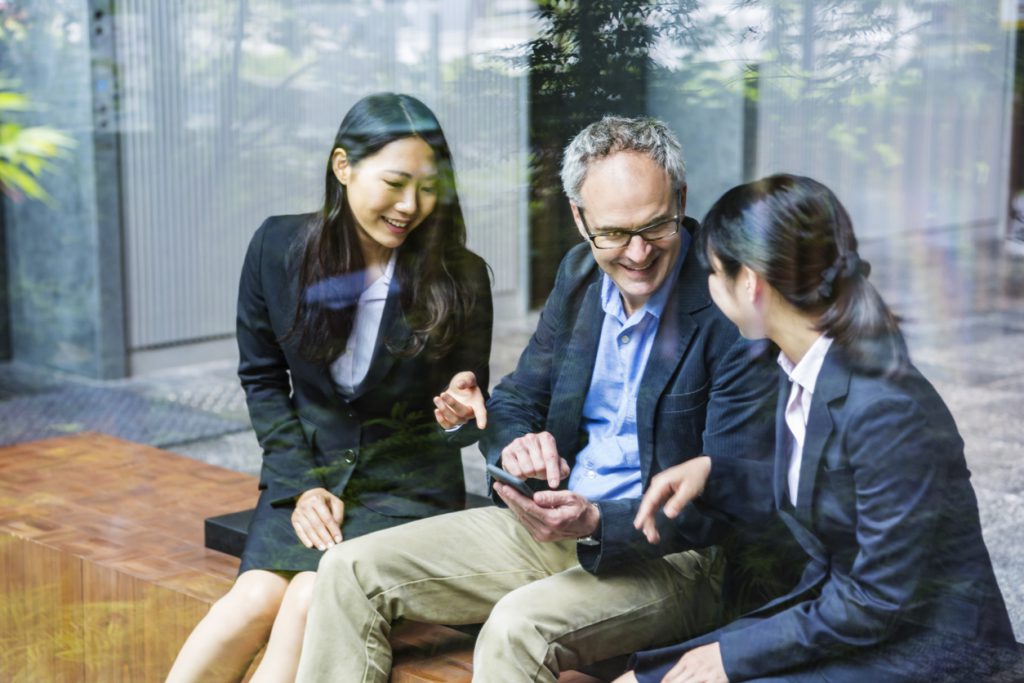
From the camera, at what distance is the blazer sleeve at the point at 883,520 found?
2031mm

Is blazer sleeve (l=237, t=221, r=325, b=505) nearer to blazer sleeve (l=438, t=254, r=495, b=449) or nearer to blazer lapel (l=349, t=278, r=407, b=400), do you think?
blazer lapel (l=349, t=278, r=407, b=400)

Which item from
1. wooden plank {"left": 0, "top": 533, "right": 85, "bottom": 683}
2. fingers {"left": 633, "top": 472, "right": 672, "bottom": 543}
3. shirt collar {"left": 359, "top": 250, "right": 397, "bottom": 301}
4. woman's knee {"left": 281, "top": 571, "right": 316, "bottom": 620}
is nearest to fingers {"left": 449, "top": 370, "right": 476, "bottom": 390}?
shirt collar {"left": 359, "top": 250, "right": 397, "bottom": 301}

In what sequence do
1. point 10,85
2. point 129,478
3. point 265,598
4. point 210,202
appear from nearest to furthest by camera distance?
point 265,598 → point 129,478 → point 210,202 → point 10,85

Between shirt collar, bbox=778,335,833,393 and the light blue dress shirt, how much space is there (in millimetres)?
325

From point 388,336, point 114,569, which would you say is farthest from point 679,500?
point 114,569

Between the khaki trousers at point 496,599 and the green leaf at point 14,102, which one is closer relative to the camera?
the khaki trousers at point 496,599

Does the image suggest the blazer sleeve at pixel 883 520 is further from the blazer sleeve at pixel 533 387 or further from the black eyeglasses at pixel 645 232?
the blazer sleeve at pixel 533 387

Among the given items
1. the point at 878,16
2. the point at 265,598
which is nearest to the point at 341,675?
the point at 265,598

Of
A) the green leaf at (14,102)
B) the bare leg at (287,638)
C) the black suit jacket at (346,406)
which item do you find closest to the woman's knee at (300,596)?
the bare leg at (287,638)

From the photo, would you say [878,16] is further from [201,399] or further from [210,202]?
[201,399]

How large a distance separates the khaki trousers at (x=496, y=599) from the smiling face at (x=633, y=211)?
52 cm

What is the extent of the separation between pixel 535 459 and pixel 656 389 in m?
0.26

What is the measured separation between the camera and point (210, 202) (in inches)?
182

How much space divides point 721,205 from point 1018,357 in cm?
98
